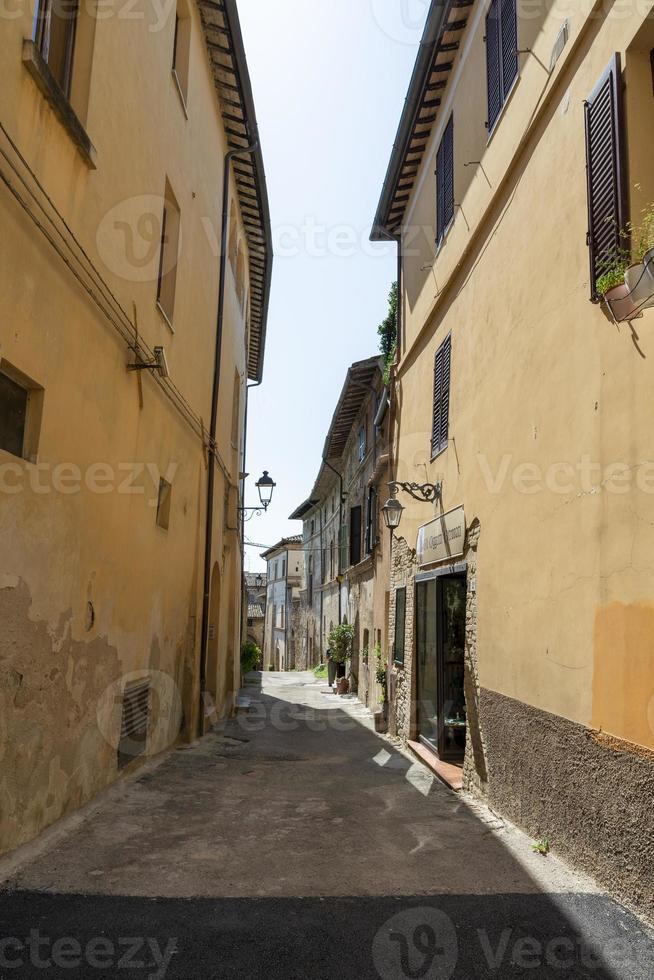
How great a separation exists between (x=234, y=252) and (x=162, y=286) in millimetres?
6208

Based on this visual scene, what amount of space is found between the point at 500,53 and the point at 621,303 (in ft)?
15.0

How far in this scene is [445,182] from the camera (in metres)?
10.2

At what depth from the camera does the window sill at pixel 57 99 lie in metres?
4.82

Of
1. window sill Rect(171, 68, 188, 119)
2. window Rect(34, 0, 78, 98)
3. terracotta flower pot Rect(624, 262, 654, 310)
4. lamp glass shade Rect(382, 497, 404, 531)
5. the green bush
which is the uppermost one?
window sill Rect(171, 68, 188, 119)

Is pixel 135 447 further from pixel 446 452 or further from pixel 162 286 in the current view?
pixel 446 452

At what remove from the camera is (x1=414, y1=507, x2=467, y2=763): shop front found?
364 inches

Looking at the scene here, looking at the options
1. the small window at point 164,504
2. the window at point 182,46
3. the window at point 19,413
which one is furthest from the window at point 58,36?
the small window at point 164,504

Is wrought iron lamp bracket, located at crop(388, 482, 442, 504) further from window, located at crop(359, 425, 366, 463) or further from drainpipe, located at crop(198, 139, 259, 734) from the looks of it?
window, located at crop(359, 425, 366, 463)

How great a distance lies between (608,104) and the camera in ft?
16.7

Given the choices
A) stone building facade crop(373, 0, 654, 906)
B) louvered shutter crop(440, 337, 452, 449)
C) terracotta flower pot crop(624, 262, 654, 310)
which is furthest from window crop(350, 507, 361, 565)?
terracotta flower pot crop(624, 262, 654, 310)

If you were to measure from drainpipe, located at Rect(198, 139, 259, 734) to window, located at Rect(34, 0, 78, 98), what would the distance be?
6.50m

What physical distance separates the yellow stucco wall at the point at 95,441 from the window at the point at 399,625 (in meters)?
3.23

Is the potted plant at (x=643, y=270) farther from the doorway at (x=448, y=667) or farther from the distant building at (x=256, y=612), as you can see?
the distant building at (x=256, y=612)

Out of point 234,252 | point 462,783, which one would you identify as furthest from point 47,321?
point 234,252
